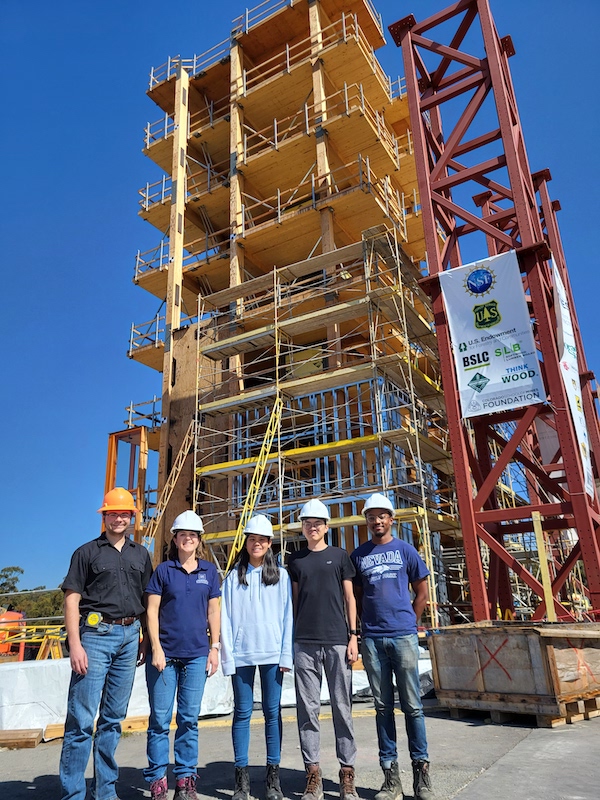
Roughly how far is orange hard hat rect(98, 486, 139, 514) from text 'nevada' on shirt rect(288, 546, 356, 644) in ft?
4.20

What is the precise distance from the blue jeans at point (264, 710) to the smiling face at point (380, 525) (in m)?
1.17

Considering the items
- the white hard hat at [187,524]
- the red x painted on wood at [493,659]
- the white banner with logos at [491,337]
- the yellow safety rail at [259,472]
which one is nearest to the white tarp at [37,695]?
the red x painted on wood at [493,659]

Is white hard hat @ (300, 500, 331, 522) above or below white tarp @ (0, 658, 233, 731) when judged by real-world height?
above

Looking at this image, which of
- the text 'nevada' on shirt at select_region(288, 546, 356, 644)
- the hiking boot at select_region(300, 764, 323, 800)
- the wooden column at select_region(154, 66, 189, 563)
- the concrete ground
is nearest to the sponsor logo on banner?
the concrete ground

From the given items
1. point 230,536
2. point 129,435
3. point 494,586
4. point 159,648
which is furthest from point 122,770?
point 129,435

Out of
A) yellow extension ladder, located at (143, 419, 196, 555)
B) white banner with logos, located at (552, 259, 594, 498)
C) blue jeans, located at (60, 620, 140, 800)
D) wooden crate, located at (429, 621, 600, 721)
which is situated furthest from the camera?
yellow extension ladder, located at (143, 419, 196, 555)

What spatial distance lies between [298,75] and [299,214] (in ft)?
18.6

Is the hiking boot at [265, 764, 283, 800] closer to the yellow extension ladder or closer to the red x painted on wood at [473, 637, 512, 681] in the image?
the red x painted on wood at [473, 637, 512, 681]

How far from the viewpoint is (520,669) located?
22.3 ft

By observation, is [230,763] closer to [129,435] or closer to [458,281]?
[458,281]

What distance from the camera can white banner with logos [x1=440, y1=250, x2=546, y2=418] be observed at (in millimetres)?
10562

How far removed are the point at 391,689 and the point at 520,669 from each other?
3.11 m

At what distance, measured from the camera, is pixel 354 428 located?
17.6 m

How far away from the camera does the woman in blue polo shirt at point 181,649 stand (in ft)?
13.3
